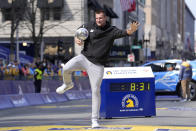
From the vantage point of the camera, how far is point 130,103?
502 inches

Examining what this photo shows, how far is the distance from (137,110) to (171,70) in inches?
421

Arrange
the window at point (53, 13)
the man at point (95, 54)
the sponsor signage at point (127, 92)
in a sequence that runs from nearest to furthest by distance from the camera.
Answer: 1. the man at point (95, 54)
2. the sponsor signage at point (127, 92)
3. the window at point (53, 13)

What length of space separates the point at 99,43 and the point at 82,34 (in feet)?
1.30

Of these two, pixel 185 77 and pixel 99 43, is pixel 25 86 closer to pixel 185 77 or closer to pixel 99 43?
pixel 185 77

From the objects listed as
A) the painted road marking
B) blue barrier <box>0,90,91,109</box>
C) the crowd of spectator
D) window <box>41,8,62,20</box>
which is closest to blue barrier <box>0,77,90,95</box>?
blue barrier <box>0,90,91,109</box>

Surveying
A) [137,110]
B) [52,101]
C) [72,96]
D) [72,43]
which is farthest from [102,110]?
Result: [72,43]

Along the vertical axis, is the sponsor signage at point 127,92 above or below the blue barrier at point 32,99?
above

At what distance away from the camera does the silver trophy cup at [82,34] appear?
929 cm

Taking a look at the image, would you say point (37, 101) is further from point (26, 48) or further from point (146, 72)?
point (26, 48)

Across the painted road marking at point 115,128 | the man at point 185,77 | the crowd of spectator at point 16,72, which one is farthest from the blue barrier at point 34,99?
the painted road marking at point 115,128

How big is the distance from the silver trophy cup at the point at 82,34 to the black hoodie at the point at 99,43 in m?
0.21

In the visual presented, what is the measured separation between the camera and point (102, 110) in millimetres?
12758

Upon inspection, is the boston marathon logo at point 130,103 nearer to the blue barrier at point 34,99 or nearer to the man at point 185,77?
the man at point 185,77

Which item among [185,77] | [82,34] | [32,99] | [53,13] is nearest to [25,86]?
[32,99]
